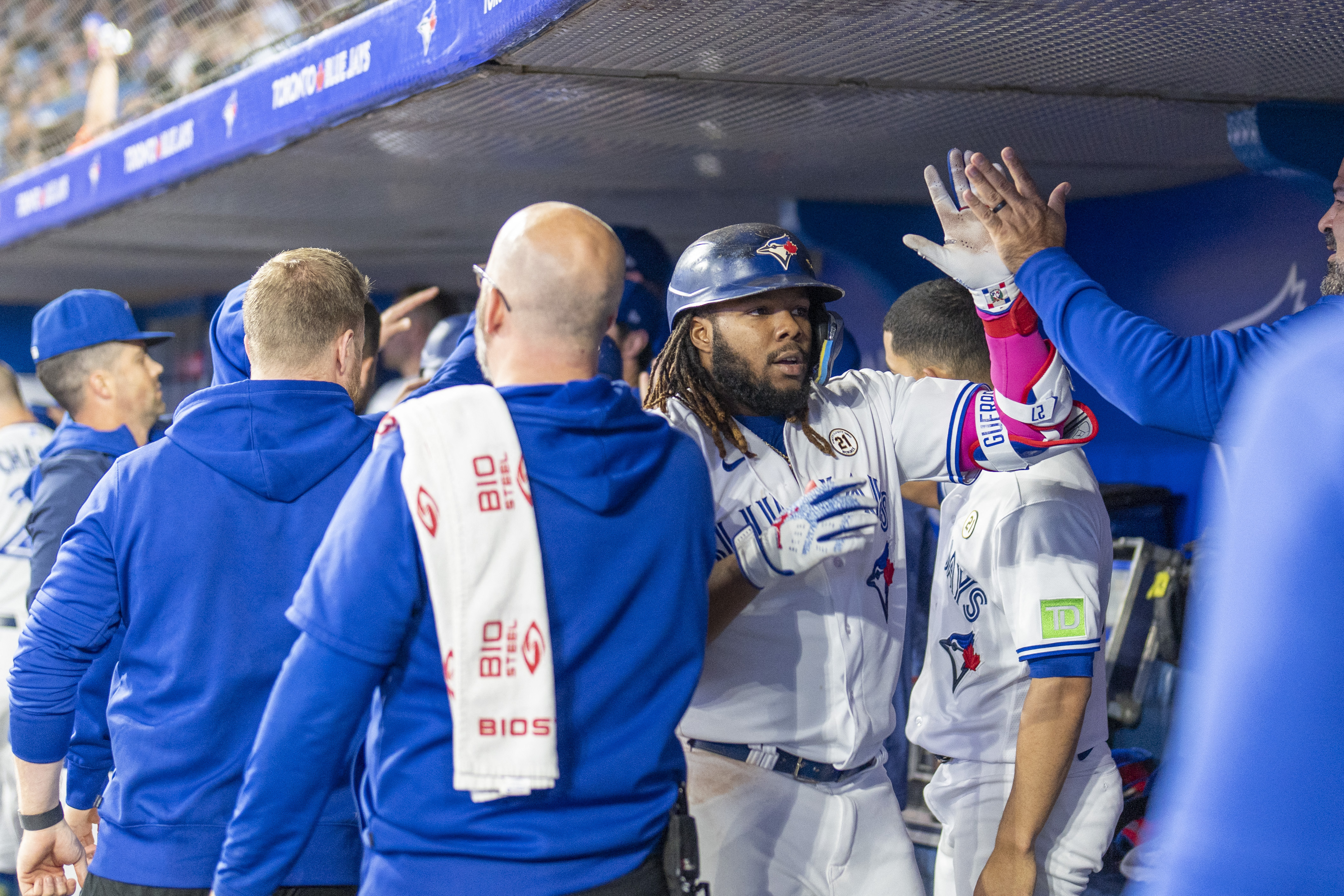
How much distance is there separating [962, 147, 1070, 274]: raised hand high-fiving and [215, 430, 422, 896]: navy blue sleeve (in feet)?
3.52

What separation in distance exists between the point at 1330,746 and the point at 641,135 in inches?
103

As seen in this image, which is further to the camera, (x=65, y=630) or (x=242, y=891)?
(x=65, y=630)

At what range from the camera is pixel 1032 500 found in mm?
2504

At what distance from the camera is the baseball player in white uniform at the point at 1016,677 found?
237 centimetres

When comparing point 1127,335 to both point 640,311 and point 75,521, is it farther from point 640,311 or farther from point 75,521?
point 640,311

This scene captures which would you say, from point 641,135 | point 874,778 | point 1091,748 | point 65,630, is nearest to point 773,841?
point 874,778

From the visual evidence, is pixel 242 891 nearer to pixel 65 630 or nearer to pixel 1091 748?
pixel 65 630

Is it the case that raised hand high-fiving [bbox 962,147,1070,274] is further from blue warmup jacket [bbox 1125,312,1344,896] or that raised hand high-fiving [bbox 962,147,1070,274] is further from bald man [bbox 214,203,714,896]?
blue warmup jacket [bbox 1125,312,1344,896]

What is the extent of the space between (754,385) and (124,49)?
19.6 ft

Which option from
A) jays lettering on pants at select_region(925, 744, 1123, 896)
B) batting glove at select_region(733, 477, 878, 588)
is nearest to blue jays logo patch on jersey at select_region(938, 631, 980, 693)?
jays lettering on pants at select_region(925, 744, 1123, 896)

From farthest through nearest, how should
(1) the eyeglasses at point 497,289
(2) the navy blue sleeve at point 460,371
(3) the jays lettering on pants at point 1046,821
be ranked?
(2) the navy blue sleeve at point 460,371, (3) the jays lettering on pants at point 1046,821, (1) the eyeglasses at point 497,289

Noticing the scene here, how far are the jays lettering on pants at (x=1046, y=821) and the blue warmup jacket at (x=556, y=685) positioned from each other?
1195mm

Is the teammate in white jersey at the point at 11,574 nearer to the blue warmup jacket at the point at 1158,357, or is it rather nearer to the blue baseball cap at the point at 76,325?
the blue baseball cap at the point at 76,325

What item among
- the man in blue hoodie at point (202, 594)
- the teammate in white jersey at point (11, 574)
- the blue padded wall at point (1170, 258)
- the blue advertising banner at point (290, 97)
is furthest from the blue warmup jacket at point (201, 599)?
the blue padded wall at point (1170, 258)
